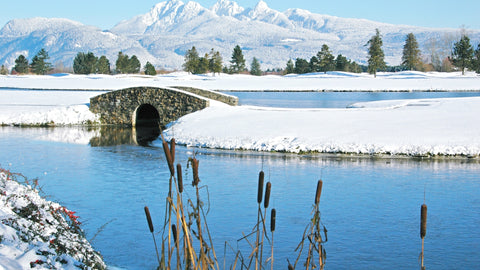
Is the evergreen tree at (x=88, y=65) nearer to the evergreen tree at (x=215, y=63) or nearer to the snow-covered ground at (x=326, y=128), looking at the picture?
the evergreen tree at (x=215, y=63)

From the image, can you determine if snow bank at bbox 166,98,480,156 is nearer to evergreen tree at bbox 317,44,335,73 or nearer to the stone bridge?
the stone bridge

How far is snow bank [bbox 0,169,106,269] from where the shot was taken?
5141mm

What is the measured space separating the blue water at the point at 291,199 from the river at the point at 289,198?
22 mm

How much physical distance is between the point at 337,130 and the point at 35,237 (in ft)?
55.8

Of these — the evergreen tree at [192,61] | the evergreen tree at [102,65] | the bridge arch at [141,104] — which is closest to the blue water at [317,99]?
the bridge arch at [141,104]

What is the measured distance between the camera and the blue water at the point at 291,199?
9.02 metres

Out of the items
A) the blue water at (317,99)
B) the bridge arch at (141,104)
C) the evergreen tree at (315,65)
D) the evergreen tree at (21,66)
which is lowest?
the bridge arch at (141,104)

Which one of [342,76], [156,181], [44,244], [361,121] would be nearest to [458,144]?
[361,121]

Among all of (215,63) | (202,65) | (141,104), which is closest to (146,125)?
(141,104)

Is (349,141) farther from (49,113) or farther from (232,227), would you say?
(49,113)

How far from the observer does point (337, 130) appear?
71.4ft

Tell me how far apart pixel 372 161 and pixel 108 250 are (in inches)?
420

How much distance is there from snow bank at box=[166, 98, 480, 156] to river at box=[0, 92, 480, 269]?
3.25ft

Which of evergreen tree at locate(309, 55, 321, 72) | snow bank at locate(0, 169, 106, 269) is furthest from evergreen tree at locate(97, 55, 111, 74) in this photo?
snow bank at locate(0, 169, 106, 269)
